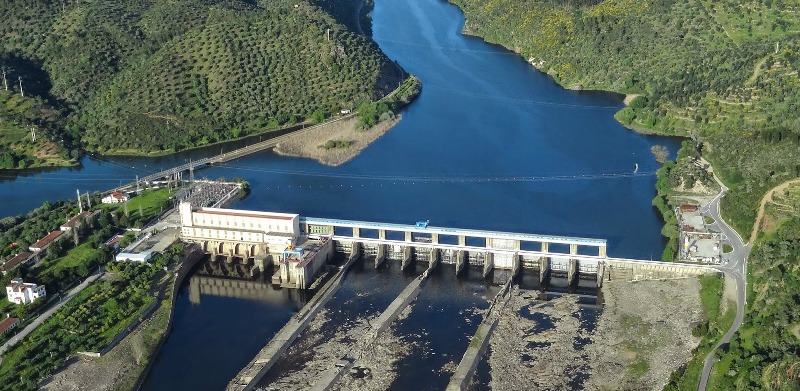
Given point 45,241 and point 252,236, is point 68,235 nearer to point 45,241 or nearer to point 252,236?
point 45,241

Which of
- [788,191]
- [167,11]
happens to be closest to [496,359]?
[788,191]

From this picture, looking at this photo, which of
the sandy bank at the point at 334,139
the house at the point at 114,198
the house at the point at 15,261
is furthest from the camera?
the sandy bank at the point at 334,139

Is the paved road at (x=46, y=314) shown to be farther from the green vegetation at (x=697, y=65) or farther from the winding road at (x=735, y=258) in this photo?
the green vegetation at (x=697, y=65)

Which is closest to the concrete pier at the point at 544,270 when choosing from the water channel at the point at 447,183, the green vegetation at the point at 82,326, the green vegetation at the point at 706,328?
the water channel at the point at 447,183

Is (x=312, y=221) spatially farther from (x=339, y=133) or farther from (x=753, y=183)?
(x=753, y=183)

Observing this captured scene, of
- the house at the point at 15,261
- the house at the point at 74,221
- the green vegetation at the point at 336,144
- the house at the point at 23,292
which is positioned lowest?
the house at the point at 23,292
